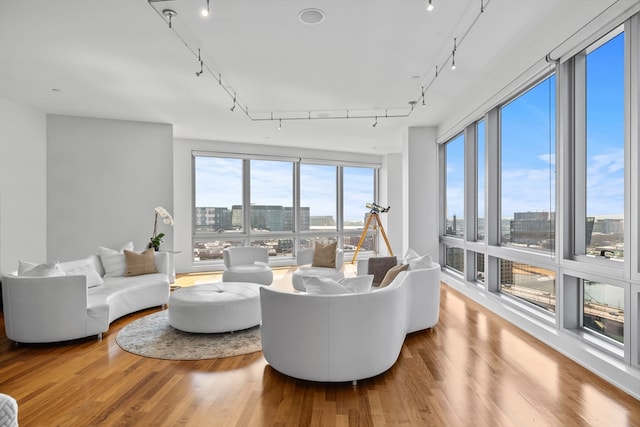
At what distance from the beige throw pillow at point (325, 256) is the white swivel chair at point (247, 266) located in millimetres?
765

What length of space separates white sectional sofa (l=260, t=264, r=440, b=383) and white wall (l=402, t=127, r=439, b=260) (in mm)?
4108

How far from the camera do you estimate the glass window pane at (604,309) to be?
9.02 ft

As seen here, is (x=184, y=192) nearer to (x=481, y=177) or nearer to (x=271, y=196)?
(x=271, y=196)

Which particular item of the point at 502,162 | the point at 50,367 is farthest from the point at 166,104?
the point at 502,162

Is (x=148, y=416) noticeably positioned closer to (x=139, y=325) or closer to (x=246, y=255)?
(x=139, y=325)

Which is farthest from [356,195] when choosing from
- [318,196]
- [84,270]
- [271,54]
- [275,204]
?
[84,270]

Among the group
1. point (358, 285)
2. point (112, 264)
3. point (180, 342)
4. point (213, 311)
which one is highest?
point (358, 285)

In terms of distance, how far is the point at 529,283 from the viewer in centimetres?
401

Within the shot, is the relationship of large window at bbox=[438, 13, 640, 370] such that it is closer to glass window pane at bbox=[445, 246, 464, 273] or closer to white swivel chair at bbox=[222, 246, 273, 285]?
glass window pane at bbox=[445, 246, 464, 273]

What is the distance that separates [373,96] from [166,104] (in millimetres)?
3041

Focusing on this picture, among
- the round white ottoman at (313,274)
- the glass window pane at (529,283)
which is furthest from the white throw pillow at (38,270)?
the glass window pane at (529,283)

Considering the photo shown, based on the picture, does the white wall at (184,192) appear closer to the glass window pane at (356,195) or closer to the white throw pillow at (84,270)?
the white throw pillow at (84,270)

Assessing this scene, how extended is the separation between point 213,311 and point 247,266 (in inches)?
79.7

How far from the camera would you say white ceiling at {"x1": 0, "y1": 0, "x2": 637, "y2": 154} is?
9.55 feet
